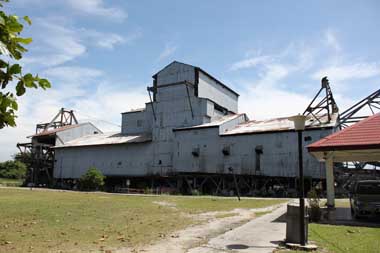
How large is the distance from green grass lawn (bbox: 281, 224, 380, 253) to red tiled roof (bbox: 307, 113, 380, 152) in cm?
332

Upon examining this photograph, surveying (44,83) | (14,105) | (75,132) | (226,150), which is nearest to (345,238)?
(44,83)

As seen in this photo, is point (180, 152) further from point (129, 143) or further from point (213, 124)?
point (129, 143)

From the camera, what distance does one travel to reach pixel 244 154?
134ft

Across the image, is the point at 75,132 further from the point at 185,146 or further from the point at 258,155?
the point at 258,155

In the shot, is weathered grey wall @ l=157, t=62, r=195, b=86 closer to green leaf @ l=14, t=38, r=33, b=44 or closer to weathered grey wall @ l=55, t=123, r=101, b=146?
weathered grey wall @ l=55, t=123, r=101, b=146

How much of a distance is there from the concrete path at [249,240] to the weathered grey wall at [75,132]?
54846mm

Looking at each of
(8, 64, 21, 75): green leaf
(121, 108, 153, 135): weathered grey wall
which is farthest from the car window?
(121, 108, 153, 135): weathered grey wall

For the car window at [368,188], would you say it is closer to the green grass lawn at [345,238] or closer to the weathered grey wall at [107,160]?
the green grass lawn at [345,238]

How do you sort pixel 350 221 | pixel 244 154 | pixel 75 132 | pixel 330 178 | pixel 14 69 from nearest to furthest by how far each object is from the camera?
pixel 14 69 < pixel 350 221 < pixel 330 178 < pixel 244 154 < pixel 75 132

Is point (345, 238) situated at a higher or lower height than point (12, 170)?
lower

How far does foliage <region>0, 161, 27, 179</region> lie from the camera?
85.9 metres

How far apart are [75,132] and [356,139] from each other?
57.1 meters

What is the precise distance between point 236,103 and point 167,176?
19356 mm

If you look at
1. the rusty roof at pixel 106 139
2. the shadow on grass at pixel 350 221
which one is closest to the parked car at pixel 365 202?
the shadow on grass at pixel 350 221
